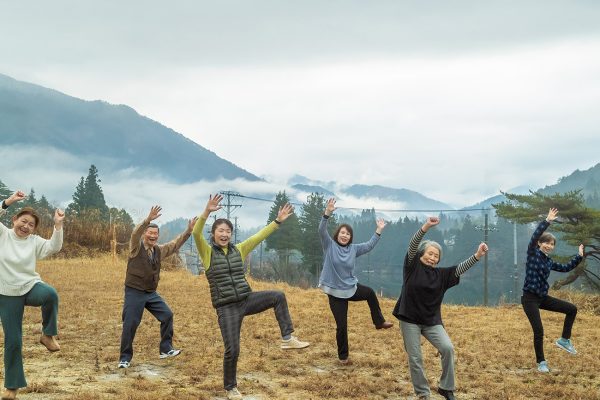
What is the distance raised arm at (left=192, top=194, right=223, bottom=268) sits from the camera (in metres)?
6.48

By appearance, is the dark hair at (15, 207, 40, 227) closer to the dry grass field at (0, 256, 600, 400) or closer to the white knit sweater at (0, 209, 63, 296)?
the white knit sweater at (0, 209, 63, 296)

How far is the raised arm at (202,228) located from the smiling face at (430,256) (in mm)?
2411

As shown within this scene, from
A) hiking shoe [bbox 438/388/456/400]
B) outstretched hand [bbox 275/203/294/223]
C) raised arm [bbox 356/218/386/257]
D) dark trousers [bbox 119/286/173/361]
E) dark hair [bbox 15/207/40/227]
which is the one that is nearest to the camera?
dark hair [bbox 15/207/40/227]

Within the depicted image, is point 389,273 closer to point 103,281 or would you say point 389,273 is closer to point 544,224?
point 103,281

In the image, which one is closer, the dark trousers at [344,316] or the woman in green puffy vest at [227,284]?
the woman in green puffy vest at [227,284]

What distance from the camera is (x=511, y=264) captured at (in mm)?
142750

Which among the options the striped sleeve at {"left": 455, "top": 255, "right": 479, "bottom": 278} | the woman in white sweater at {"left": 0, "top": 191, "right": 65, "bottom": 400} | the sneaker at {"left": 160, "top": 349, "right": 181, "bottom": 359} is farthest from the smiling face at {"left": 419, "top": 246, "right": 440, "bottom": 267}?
the sneaker at {"left": 160, "top": 349, "right": 181, "bottom": 359}

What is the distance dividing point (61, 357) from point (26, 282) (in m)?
3.08

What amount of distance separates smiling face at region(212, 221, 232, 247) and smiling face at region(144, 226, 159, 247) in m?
1.94

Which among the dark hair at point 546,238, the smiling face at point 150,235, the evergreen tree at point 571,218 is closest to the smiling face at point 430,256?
the dark hair at point 546,238

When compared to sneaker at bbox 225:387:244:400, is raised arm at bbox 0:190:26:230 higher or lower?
higher

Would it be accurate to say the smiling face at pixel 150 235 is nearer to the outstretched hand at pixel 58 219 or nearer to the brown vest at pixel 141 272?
the brown vest at pixel 141 272

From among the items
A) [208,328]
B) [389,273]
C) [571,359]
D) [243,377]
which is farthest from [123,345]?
[389,273]

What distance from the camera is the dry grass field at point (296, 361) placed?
7141 millimetres
